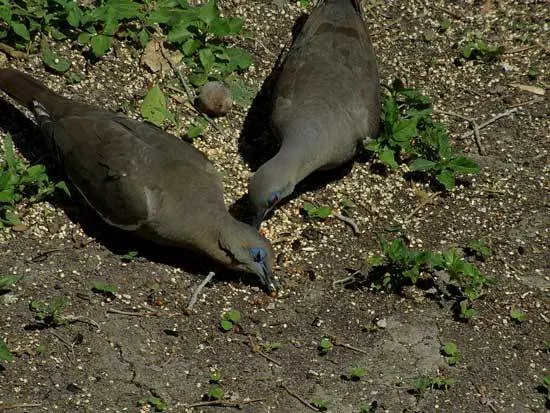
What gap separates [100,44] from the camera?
7137mm

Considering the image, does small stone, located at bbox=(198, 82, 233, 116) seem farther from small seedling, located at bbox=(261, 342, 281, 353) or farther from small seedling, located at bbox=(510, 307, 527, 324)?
small seedling, located at bbox=(510, 307, 527, 324)

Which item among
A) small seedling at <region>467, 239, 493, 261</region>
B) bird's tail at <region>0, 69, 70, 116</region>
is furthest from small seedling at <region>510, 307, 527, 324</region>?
bird's tail at <region>0, 69, 70, 116</region>

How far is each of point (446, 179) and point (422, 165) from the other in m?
0.20

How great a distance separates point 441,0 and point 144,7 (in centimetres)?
255

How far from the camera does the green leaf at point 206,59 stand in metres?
7.36

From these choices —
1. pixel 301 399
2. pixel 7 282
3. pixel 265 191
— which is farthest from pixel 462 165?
pixel 7 282

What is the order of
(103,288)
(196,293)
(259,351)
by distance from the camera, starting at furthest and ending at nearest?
(196,293)
(103,288)
(259,351)

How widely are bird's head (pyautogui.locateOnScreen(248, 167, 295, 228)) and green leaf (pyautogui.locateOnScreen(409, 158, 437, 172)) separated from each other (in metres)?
1.07

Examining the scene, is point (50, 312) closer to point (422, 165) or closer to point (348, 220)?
point (348, 220)

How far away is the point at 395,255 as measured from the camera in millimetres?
6086

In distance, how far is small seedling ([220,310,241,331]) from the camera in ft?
19.2

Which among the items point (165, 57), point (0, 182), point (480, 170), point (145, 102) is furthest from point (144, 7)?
point (480, 170)

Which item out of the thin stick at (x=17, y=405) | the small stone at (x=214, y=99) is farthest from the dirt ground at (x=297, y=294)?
the small stone at (x=214, y=99)

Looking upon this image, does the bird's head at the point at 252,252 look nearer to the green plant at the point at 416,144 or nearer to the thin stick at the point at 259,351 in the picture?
the thin stick at the point at 259,351
